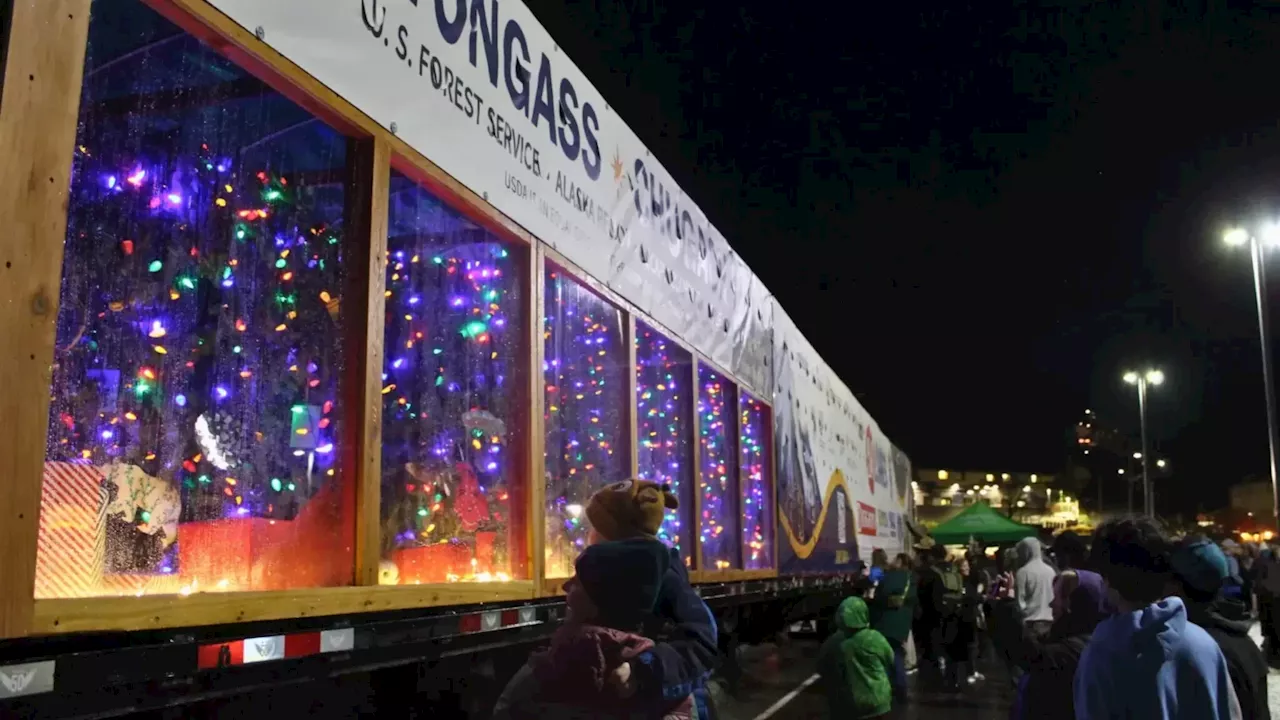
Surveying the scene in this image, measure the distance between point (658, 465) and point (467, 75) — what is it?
336 cm

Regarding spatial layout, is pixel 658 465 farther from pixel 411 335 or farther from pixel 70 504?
pixel 70 504

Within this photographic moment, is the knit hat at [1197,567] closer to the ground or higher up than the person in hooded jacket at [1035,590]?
higher up

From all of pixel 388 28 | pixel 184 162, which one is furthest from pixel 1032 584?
pixel 184 162

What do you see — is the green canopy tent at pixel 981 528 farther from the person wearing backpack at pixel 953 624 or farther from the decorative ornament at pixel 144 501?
the decorative ornament at pixel 144 501

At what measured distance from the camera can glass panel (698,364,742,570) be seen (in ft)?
25.1

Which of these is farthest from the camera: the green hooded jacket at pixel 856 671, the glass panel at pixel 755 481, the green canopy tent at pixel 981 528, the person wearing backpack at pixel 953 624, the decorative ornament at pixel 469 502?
the green canopy tent at pixel 981 528

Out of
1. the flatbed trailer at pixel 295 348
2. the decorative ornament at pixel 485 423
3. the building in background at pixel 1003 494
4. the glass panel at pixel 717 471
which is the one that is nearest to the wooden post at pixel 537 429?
the flatbed trailer at pixel 295 348

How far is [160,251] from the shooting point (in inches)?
110

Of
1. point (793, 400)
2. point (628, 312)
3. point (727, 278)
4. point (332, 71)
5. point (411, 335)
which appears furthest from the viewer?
point (793, 400)

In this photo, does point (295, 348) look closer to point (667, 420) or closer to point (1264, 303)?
point (667, 420)

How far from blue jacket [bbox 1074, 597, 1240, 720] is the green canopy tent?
19341 mm

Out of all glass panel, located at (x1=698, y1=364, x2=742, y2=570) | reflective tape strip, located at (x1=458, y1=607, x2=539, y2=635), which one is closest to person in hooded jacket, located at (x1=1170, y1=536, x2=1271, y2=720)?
reflective tape strip, located at (x1=458, y1=607, x2=539, y2=635)

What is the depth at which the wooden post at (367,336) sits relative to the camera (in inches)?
130

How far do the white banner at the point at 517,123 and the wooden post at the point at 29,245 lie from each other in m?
0.65
